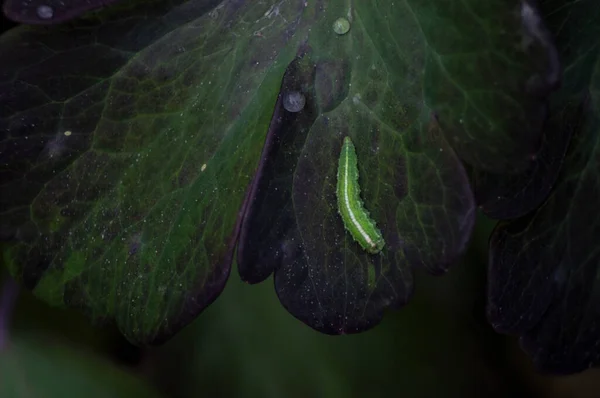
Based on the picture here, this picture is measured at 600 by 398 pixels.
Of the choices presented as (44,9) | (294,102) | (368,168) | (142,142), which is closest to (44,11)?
(44,9)

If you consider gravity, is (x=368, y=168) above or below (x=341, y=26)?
below

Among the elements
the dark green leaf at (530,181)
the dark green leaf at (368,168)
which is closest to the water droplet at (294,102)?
the dark green leaf at (368,168)

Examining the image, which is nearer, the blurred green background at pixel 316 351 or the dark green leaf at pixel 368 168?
the dark green leaf at pixel 368 168

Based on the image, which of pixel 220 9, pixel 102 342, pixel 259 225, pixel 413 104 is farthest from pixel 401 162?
pixel 102 342

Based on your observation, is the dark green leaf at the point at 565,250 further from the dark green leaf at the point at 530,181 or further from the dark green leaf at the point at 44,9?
the dark green leaf at the point at 44,9

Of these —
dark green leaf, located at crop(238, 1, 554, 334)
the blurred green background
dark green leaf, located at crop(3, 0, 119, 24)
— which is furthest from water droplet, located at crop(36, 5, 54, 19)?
the blurred green background

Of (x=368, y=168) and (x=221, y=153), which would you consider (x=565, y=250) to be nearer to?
(x=368, y=168)
